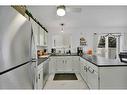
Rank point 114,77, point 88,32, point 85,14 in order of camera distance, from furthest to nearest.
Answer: point 88,32
point 85,14
point 114,77

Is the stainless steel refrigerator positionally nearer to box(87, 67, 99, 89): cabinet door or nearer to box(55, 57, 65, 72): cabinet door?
box(87, 67, 99, 89): cabinet door

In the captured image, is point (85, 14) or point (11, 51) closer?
point (11, 51)

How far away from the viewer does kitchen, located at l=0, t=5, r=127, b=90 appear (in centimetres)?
119

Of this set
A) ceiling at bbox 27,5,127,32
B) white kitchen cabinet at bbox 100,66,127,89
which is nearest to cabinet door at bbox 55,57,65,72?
ceiling at bbox 27,5,127,32

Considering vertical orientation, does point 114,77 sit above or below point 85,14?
below

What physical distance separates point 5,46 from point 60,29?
20.3 feet

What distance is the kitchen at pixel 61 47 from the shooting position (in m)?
1.19

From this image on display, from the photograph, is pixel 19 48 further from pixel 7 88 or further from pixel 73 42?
pixel 73 42

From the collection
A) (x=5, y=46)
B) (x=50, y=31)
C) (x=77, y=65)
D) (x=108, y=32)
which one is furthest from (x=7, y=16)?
(x=108, y=32)

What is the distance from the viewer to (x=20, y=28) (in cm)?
142

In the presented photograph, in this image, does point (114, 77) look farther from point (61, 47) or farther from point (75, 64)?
point (61, 47)

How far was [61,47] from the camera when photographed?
283 inches

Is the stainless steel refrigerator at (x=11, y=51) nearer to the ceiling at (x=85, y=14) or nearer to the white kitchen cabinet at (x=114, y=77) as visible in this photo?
the white kitchen cabinet at (x=114, y=77)

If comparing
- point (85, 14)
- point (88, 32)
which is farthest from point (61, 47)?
point (85, 14)
